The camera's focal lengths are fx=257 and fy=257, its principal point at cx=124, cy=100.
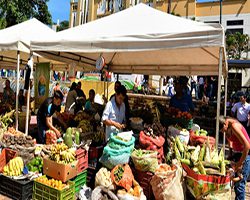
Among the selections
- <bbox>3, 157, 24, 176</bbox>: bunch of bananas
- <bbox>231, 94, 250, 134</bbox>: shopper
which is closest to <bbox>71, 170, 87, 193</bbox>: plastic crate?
<bbox>3, 157, 24, 176</bbox>: bunch of bananas

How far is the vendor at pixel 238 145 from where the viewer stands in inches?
135

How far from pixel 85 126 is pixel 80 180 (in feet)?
5.01

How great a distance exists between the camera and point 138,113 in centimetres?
570

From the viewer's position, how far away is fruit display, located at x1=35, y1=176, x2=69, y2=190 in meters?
3.73

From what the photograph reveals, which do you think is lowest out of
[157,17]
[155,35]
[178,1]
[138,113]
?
[138,113]

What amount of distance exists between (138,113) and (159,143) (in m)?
1.50

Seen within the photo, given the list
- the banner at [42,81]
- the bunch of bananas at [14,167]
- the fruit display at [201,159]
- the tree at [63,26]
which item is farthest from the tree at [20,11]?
the tree at [63,26]

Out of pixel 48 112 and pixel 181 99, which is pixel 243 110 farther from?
pixel 48 112

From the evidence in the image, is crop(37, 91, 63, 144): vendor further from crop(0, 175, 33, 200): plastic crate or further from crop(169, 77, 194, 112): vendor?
crop(169, 77, 194, 112): vendor

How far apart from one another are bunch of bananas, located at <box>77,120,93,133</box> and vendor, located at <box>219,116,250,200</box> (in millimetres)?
2907

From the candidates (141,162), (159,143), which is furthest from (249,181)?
(141,162)

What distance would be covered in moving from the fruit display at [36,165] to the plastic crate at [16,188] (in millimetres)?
277

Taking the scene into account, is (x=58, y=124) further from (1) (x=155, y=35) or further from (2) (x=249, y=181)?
(2) (x=249, y=181)

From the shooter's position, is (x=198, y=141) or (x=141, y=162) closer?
(x=141, y=162)
